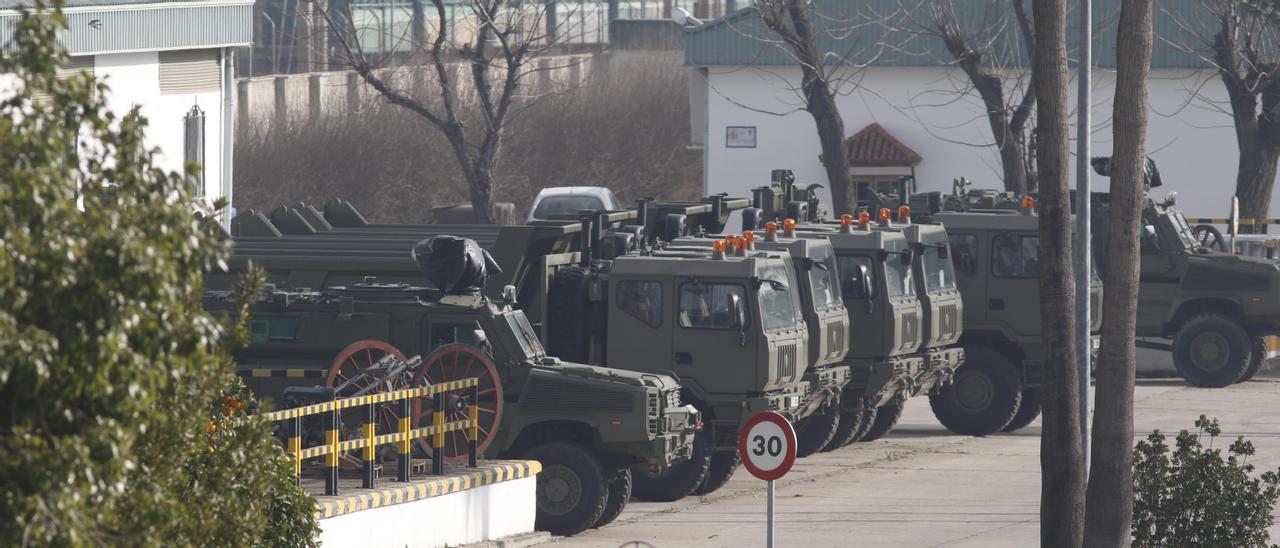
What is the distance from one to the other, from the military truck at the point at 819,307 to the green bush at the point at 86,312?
12906 mm

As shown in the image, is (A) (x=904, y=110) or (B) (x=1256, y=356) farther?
Answer: (A) (x=904, y=110)

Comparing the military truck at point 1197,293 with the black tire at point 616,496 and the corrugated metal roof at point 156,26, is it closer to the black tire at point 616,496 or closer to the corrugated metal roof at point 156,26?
the black tire at point 616,496

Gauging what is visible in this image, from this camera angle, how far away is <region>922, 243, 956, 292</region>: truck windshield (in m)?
22.7

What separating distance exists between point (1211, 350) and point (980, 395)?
17.0 ft

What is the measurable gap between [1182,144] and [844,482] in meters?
24.2

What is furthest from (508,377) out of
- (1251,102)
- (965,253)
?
(1251,102)

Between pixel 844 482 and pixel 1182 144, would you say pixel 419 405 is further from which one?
pixel 1182 144

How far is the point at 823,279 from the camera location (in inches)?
804

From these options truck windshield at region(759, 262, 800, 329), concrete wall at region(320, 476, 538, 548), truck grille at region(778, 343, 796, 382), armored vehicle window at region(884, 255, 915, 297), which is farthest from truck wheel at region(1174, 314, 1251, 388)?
concrete wall at region(320, 476, 538, 548)

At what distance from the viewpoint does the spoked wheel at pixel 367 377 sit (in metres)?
15.7

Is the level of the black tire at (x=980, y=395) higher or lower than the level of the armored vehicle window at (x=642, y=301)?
lower

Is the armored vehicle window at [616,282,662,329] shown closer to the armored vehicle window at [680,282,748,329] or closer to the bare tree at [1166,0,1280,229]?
the armored vehicle window at [680,282,748,329]

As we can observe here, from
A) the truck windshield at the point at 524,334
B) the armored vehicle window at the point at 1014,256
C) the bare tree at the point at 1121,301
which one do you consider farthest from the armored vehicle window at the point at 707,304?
the armored vehicle window at the point at 1014,256

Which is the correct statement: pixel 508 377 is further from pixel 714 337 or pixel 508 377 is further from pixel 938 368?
pixel 938 368
